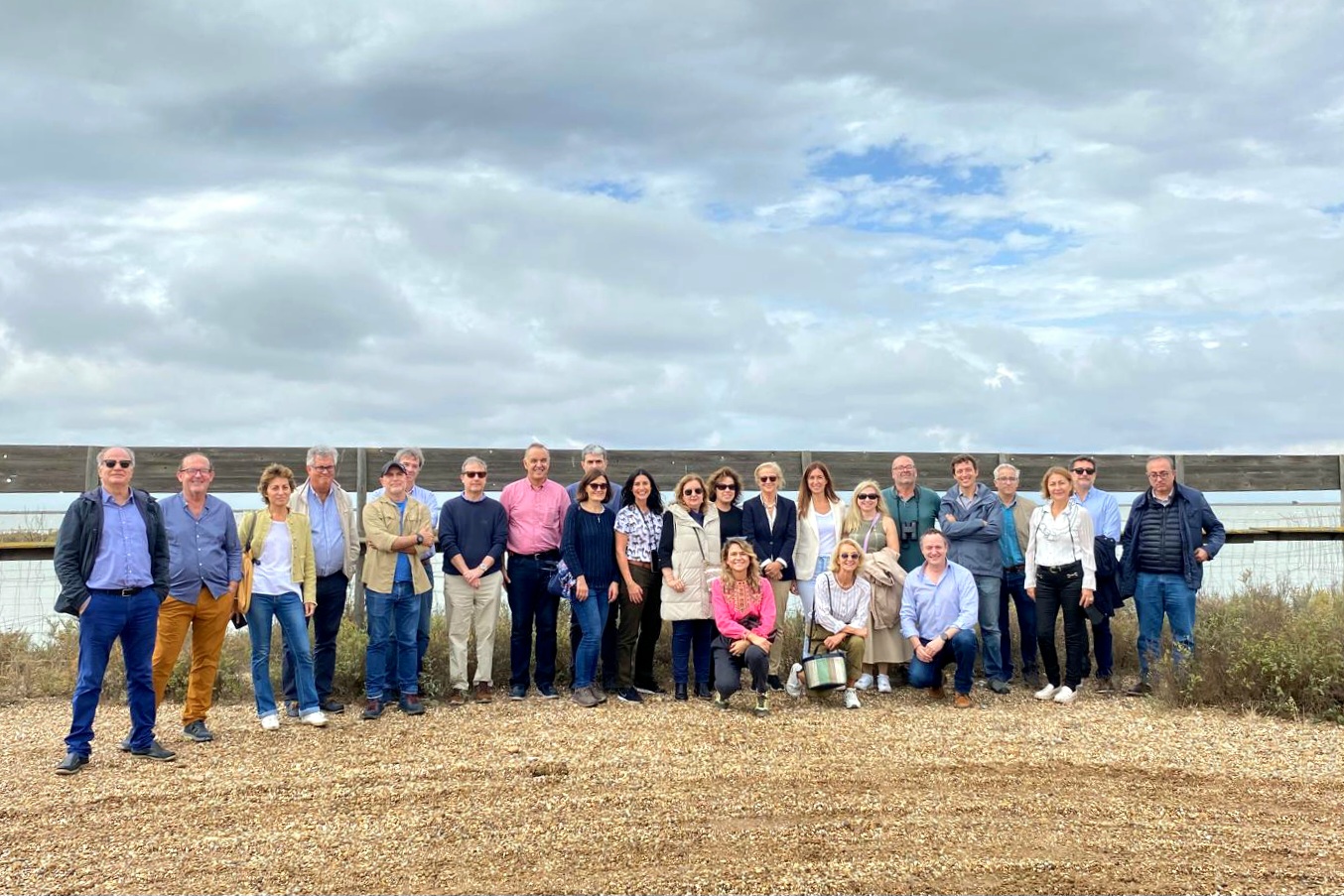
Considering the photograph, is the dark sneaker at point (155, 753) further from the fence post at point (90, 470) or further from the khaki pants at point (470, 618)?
the fence post at point (90, 470)

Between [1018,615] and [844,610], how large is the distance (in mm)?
1680

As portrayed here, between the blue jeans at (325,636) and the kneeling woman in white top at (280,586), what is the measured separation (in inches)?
10.2

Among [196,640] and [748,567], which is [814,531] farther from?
[196,640]

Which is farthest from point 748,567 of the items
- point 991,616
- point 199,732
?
point 199,732

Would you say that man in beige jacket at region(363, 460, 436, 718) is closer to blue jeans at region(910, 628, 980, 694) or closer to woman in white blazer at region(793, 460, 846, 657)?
woman in white blazer at region(793, 460, 846, 657)

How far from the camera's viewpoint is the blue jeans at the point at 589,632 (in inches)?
321

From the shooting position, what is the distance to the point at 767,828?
17.1 feet

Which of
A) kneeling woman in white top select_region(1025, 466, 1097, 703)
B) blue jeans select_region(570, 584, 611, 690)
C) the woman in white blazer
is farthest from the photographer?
the woman in white blazer

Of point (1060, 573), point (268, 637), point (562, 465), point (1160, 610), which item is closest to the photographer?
point (268, 637)

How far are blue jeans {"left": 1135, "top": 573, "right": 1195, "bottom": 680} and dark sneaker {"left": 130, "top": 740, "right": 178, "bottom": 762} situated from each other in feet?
24.1

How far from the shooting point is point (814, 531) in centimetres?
866

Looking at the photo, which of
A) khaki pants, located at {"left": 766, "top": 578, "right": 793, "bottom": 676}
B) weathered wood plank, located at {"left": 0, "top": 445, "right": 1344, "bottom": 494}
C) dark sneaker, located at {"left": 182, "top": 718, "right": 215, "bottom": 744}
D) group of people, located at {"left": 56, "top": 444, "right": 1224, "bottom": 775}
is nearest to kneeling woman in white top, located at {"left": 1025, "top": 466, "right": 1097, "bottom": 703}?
group of people, located at {"left": 56, "top": 444, "right": 1224, "bottom": 775}

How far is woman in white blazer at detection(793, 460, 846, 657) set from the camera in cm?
862

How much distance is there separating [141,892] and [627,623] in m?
4.16
